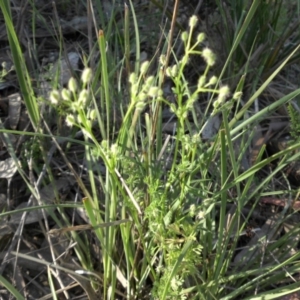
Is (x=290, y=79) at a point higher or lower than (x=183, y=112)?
lower

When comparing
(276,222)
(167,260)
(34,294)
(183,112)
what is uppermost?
(183,112)

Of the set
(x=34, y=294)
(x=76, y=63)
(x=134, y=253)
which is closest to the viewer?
(x=134, y=253)

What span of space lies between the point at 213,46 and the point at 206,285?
80cm

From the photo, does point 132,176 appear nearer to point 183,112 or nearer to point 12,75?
point 183,112

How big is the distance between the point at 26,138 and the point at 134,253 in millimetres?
470

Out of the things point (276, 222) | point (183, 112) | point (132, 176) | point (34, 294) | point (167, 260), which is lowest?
point (34, 294)

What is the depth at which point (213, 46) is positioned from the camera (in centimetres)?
162

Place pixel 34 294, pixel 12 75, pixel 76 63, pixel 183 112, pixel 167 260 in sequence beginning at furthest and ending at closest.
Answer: pixel 76 63 → pixel 12 75 → pixel 34 294 → pixel 167 260 → pixel 183 112

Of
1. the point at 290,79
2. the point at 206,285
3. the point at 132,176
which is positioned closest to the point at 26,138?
the point at 132,176

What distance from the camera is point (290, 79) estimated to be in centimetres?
169

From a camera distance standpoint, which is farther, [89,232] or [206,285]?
[89,232]

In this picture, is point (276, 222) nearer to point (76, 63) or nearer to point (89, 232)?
point (89, 232)

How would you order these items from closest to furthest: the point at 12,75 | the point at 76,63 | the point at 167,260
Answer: the point at 167,260
the point at 12,75
the point at 76,63

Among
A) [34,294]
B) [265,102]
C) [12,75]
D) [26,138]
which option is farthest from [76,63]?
[34,294]
